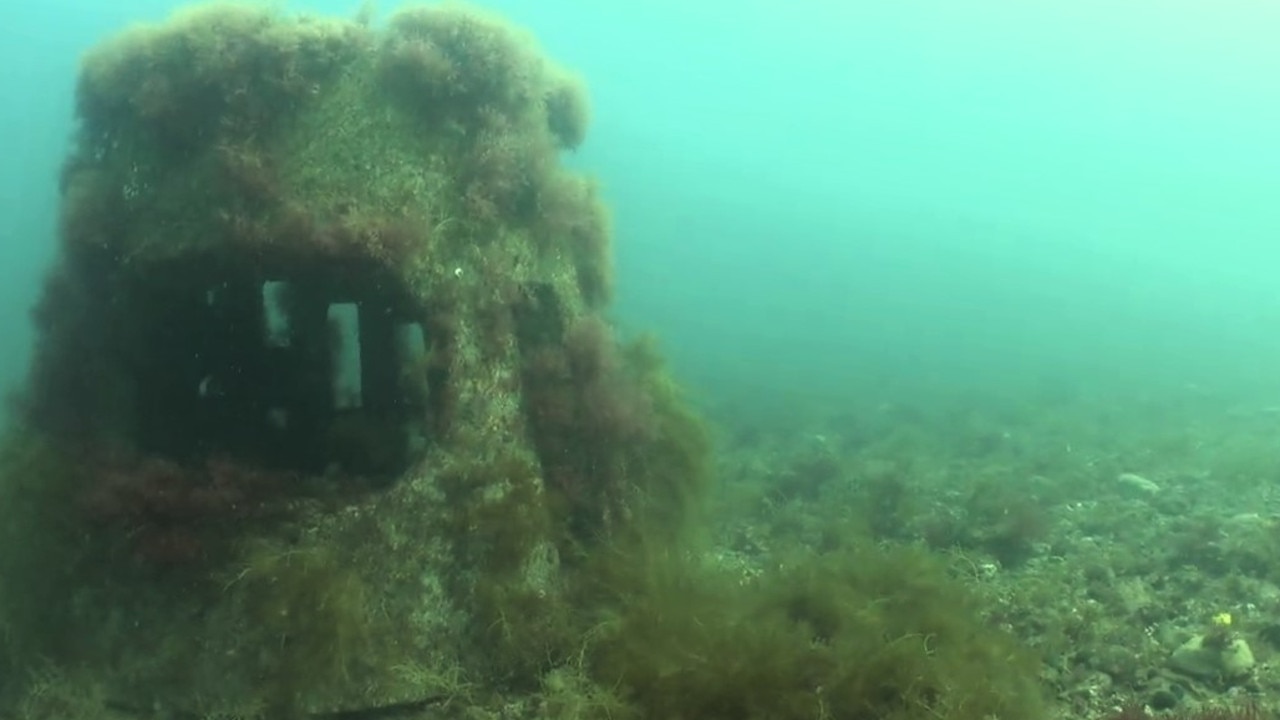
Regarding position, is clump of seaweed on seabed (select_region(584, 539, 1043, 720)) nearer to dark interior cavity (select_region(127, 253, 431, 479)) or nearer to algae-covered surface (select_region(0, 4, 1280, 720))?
algae-covered surface (select_region(0, 4, 1280, 720))

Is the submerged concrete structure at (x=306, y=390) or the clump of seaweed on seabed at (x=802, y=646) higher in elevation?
the submerged concrete structure at (x=306, y=390)

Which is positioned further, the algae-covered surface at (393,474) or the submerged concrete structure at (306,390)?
the submerged concrete structure at (306,390)

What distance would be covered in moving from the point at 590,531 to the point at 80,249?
14.5ft

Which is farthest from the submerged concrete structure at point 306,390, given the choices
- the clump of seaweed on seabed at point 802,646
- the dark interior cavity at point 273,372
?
the clump of seaweed on seabed at point 802,646

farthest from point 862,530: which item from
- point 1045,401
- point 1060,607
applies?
point 1045,401

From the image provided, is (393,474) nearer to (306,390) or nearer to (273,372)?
(306,390)

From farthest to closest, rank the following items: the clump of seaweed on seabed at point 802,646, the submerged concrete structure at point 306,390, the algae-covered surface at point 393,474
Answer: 1. the submerged concrete structure at point 306,390
2. the algae-covered surface at point 393,474
3. the clump of seaweed on seabed at point 802,646

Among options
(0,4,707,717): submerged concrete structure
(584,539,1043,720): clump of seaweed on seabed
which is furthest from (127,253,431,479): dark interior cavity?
(584,539,1043,720): clump of seaweed on seabed

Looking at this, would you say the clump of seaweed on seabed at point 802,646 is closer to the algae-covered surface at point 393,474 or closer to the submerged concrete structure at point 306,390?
the algae-covered surface at point 393,474

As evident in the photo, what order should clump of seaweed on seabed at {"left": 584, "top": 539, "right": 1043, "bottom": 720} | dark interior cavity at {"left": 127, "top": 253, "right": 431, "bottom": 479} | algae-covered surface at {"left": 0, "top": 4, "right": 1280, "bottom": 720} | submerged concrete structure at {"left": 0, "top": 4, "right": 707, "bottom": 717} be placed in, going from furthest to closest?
dark interior cavity at {"left": 127, "top": 253, "right": 431, "bottom": 479}, submerged concrete structure at {"left": 0, "top": 4, "right": 707, "bottom": 717}, algae-covered surface at {"left": 0, "top": 4, "right": 1280, "bottom": 720}, clump of seaweed on seabed at {"left": 584, "top": 539, "right": 1043, "bottom": 720}

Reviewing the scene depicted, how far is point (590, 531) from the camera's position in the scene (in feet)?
24.5

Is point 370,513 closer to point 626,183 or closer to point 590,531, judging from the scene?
point 590,531

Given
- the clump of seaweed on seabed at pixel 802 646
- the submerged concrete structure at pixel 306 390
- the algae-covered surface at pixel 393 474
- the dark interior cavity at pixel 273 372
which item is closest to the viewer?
the clump of seaweed on seabed at pixel 802 646

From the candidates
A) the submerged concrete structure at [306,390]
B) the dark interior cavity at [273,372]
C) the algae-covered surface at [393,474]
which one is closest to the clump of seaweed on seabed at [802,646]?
the algae-covered surface at [393,474]
